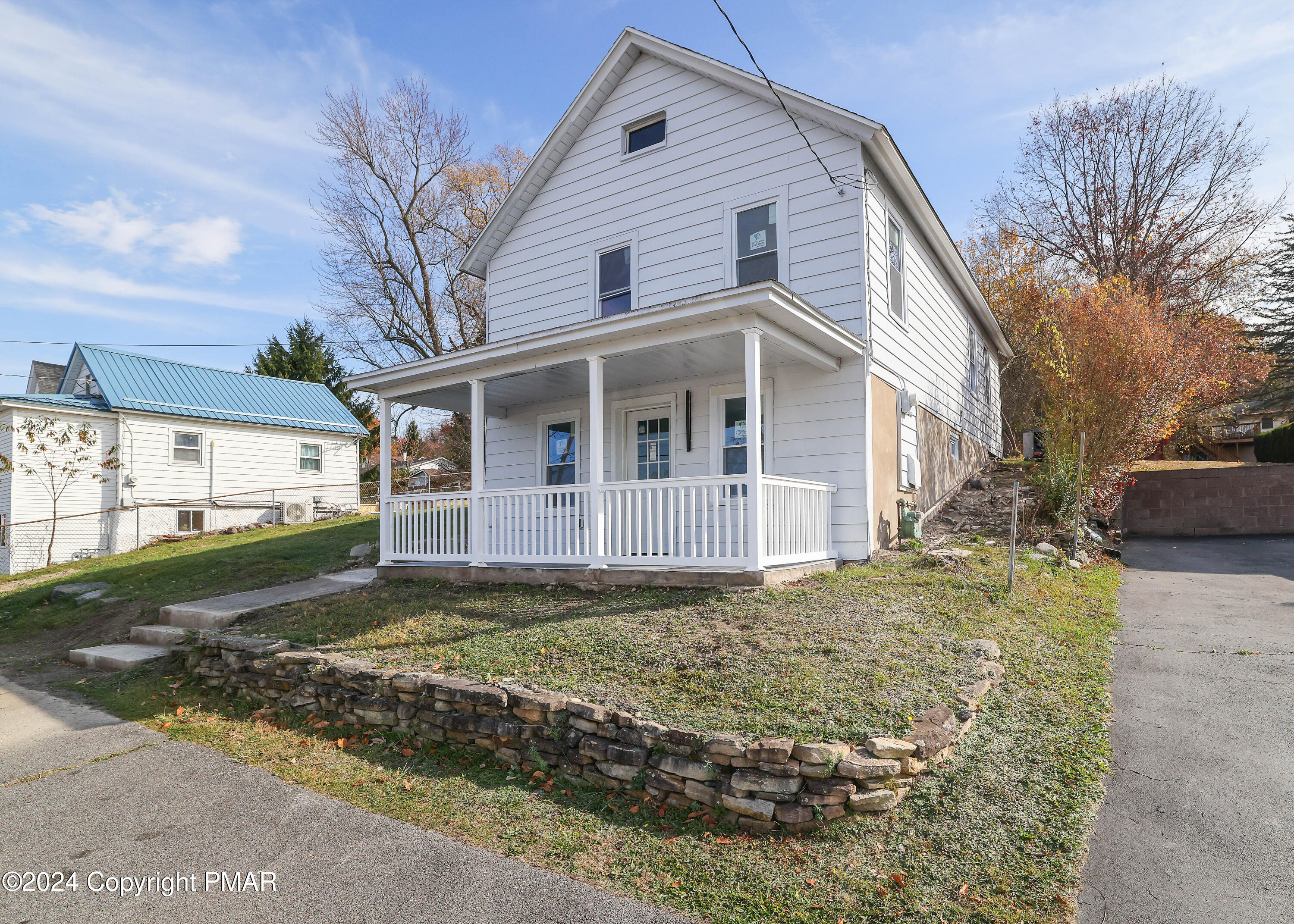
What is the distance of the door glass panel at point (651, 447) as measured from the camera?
1017 centimetres

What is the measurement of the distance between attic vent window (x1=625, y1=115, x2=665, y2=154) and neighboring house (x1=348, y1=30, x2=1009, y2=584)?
0.04 metres

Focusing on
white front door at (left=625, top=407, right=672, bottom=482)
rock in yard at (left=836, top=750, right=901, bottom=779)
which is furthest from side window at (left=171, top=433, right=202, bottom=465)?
rock in yard at (left=836, top=750, right=901, bottom=779)

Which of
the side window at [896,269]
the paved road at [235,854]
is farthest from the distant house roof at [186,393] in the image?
the side window at [896,269]

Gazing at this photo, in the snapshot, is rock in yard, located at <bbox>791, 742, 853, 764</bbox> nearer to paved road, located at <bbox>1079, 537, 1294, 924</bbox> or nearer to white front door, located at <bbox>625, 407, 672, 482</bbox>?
paved road, located at <bbox>1079, 537, 1294, 924</bbox>

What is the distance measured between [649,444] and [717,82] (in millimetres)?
5452

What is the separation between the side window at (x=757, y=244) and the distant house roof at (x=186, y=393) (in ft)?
Result: 54.4

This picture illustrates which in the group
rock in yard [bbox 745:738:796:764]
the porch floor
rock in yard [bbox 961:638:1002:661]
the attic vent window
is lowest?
rock in yard [bbox 745:738:796:764]

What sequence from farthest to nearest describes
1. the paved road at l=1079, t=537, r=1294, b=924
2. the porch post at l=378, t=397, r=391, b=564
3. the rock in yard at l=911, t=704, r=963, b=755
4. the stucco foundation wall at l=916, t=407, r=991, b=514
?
the stucco foundation wall at l=916, t=407, r=991, b=514, the porch post at l=378, t=397, r=391, b=564, the rock in yard at l=911, t=704, r=963, b=755, the paved road at l=1079, t=537, r=1294, b=924

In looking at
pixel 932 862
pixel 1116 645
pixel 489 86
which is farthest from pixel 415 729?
pixel 489 86

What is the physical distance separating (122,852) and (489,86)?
10.6m

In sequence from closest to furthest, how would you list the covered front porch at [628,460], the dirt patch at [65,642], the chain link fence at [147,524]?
the covered front porch at [628,460] < the dirt patch at [65,642] < the chain link fence at [147,524]

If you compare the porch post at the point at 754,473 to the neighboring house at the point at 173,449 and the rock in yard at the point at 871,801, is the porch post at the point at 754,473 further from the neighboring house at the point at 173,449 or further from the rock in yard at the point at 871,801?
the neighboring house at the point at 173,449

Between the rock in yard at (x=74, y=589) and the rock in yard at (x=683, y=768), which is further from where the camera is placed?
the rock in yard at (x=74, y=589)

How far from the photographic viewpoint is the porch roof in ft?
23.4
